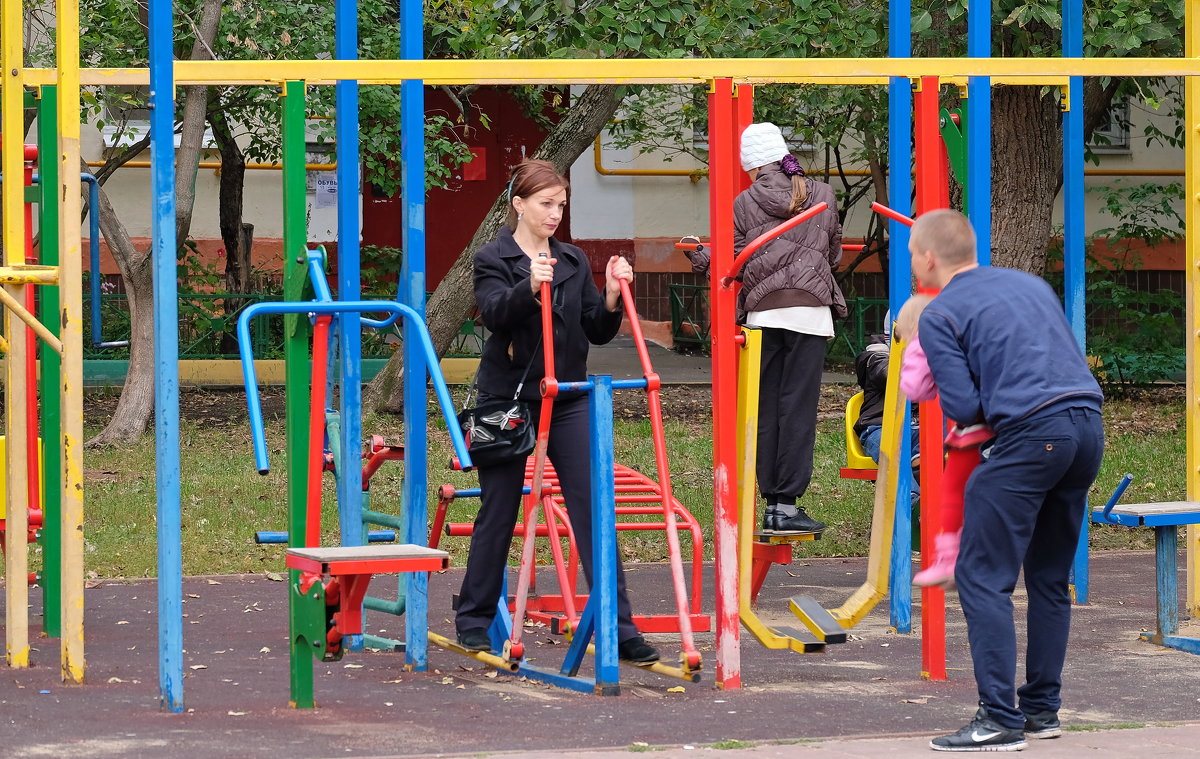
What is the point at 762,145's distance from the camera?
6.50 metres

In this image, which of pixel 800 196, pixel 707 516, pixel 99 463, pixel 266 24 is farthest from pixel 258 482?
pixel 800 196

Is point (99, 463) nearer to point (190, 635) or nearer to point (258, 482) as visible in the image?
point (258, 482)

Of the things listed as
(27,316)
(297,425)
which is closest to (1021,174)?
(297,425)

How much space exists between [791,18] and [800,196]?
3975 millimetres

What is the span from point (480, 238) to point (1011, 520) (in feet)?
28.1

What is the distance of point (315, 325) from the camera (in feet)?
16.3

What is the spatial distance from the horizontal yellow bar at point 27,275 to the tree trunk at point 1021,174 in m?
6.91

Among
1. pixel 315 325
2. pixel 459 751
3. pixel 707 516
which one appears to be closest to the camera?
pixel 459 751

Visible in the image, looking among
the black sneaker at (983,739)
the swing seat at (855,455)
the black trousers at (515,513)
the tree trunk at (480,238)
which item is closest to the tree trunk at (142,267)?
the tree trunk at (480,238)

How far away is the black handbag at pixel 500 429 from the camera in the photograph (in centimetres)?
541

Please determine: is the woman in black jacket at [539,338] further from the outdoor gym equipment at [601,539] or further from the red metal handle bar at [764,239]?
the red metal handle bar at [764,239]

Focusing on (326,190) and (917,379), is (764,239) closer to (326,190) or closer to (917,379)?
(917,379)

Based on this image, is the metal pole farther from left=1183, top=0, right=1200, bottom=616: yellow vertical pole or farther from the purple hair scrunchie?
left=1183, top=0, right=1200, bottom=616: yellow vertical pole

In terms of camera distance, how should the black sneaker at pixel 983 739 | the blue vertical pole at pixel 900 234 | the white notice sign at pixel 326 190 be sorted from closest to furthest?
the black sneaker at pixel 983 739 < the blue vertical pole at pixel 900 234 < the white notice sign at pixel 326 190
